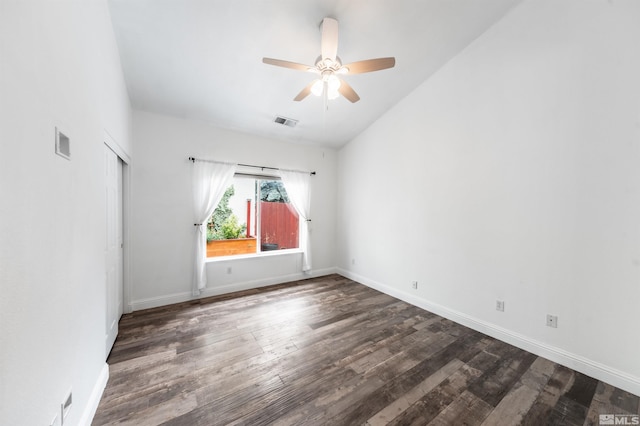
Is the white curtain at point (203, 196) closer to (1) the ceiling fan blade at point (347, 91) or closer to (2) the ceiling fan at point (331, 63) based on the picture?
(2) the ceiling fan at point (331, 63)

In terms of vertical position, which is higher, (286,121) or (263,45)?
(263,45)

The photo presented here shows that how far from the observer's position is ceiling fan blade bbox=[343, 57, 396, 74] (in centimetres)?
208

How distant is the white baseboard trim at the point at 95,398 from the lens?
1.54 m

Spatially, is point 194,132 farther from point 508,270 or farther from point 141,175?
point 508,270

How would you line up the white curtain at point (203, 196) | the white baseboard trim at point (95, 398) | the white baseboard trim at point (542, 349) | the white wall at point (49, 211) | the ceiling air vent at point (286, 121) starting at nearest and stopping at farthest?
the white wall at point (49, 211), the white baseboard trim at point (95, 398), the white baseboard trim at point (542, 349), the white curtain at point (203, 196), the ceiling air vent at point (286, 121)

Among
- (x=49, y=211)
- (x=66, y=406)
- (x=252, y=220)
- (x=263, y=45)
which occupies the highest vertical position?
(x=263, y=45)

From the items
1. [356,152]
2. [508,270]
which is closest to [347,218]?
[356,152]

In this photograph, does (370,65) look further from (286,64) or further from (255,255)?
(255,255)

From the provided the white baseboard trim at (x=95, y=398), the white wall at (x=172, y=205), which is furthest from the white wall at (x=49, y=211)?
the white wall at (x=172, y=205)

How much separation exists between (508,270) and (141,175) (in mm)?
4747

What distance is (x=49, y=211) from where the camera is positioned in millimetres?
1165

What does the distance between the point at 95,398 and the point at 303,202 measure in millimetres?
3618

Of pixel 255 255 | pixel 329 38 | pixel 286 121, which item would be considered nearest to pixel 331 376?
pixel 255 255

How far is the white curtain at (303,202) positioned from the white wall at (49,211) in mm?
2952
